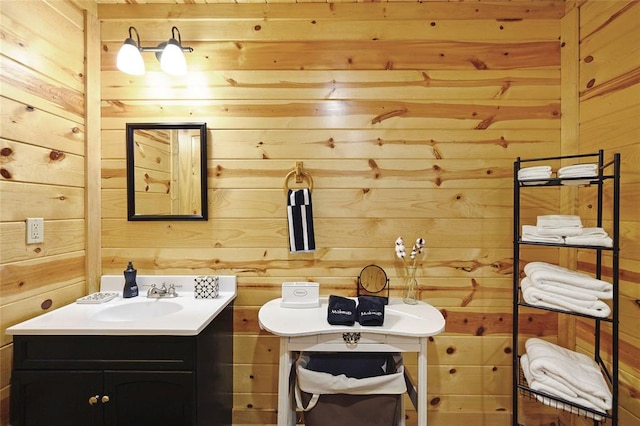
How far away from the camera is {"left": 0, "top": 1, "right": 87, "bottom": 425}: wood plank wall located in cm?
142

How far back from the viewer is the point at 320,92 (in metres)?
1.92

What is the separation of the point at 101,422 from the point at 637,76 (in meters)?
2.82

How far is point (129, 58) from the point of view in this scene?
1702 mm

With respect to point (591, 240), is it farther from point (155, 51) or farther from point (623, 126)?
point (155, 51)

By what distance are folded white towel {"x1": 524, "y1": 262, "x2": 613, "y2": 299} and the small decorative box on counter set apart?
1624mm

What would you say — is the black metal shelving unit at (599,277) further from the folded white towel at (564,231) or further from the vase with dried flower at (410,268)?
the vase with dried flower at (410,268)

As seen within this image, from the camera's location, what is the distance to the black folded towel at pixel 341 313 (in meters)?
1.47

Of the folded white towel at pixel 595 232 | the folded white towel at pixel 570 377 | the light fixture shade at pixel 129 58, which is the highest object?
the light fixture shade at pixel 129 58

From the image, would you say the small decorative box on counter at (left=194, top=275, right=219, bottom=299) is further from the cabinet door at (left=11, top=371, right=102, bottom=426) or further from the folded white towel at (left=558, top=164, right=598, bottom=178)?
the folded white towel at (left=558, top=164, right=598, bottom=178)

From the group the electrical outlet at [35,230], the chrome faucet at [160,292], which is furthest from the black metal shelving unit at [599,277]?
the electrical outlet at [35,230]

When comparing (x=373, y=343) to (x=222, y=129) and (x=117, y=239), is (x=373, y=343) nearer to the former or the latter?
(x=222, y=129)

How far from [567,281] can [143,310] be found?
2.08 metres

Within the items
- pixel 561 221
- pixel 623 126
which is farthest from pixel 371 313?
pixel 623 126

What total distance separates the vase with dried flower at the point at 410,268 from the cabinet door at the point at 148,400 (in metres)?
1.17
